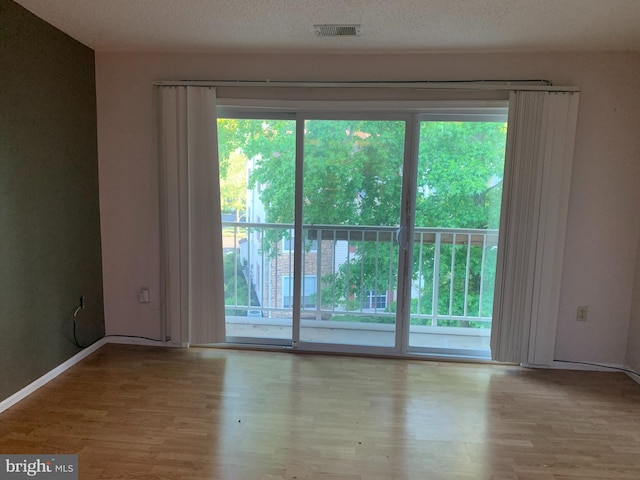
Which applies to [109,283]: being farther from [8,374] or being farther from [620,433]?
[620,433]

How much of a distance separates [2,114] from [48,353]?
1535 mm

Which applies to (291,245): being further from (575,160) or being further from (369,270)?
(575,160)

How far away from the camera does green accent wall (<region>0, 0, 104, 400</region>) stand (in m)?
2.29

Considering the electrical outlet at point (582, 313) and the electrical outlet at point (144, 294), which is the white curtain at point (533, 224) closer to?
the electrical outlet at point (582, 313)

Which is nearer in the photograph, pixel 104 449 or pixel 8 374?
pixel 104 449

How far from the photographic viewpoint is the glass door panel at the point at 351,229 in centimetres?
302

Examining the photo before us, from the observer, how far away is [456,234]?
3213 mm

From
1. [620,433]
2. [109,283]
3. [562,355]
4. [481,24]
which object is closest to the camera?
[620,433]

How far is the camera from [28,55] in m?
2.38

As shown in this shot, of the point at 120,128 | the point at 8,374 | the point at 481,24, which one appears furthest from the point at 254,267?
the point at 481,24

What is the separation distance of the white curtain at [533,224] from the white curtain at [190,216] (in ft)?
6.99

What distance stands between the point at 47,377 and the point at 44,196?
1205 mm

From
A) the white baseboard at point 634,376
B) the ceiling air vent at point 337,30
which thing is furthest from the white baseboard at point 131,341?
the white baseboard at point 634,376

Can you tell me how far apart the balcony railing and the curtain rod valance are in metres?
1.05
